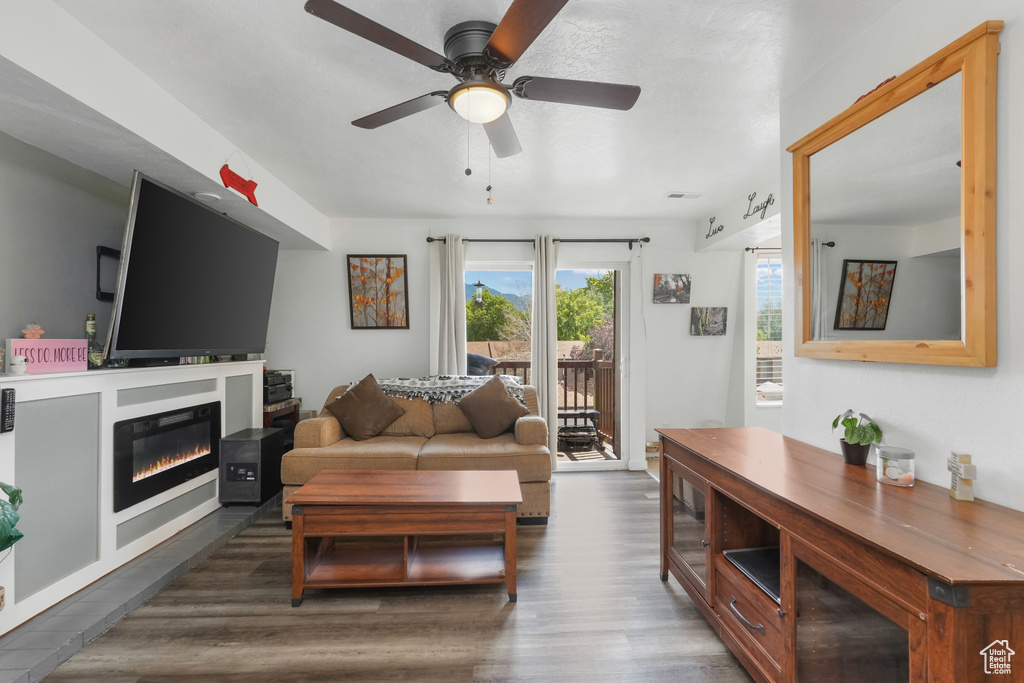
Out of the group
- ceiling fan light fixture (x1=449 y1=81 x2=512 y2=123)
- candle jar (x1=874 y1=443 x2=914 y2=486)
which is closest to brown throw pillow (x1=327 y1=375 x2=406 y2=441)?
ceiling fan light fixture (x1=449 y1=81 x2=512 y2=123)

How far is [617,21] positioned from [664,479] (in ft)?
6.73

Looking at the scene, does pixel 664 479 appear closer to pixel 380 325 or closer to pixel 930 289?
pixel 930 289

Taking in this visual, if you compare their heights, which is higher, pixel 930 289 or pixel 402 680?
pixel 930 289

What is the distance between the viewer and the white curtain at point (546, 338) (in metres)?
4.54

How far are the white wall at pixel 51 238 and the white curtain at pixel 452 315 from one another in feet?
7.82

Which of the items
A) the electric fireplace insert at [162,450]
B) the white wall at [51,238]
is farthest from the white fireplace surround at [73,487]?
the white wall at [51,238]

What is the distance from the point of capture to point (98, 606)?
212cm

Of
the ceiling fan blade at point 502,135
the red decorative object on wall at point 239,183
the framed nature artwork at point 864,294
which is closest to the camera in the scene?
the framed nature artwork at point 864,294

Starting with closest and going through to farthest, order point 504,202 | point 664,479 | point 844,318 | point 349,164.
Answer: point 844,318
point 664,479
point 349,164
point 504,202

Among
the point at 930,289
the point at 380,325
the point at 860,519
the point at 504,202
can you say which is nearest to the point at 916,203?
the point at 930,289

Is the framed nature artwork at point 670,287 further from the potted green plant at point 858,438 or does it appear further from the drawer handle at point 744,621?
the drawer handle at point 744,621

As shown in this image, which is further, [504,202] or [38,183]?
[504,202]

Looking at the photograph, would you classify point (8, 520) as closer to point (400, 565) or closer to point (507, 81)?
point (400, 565)

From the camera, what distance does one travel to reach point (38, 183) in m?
2.63
